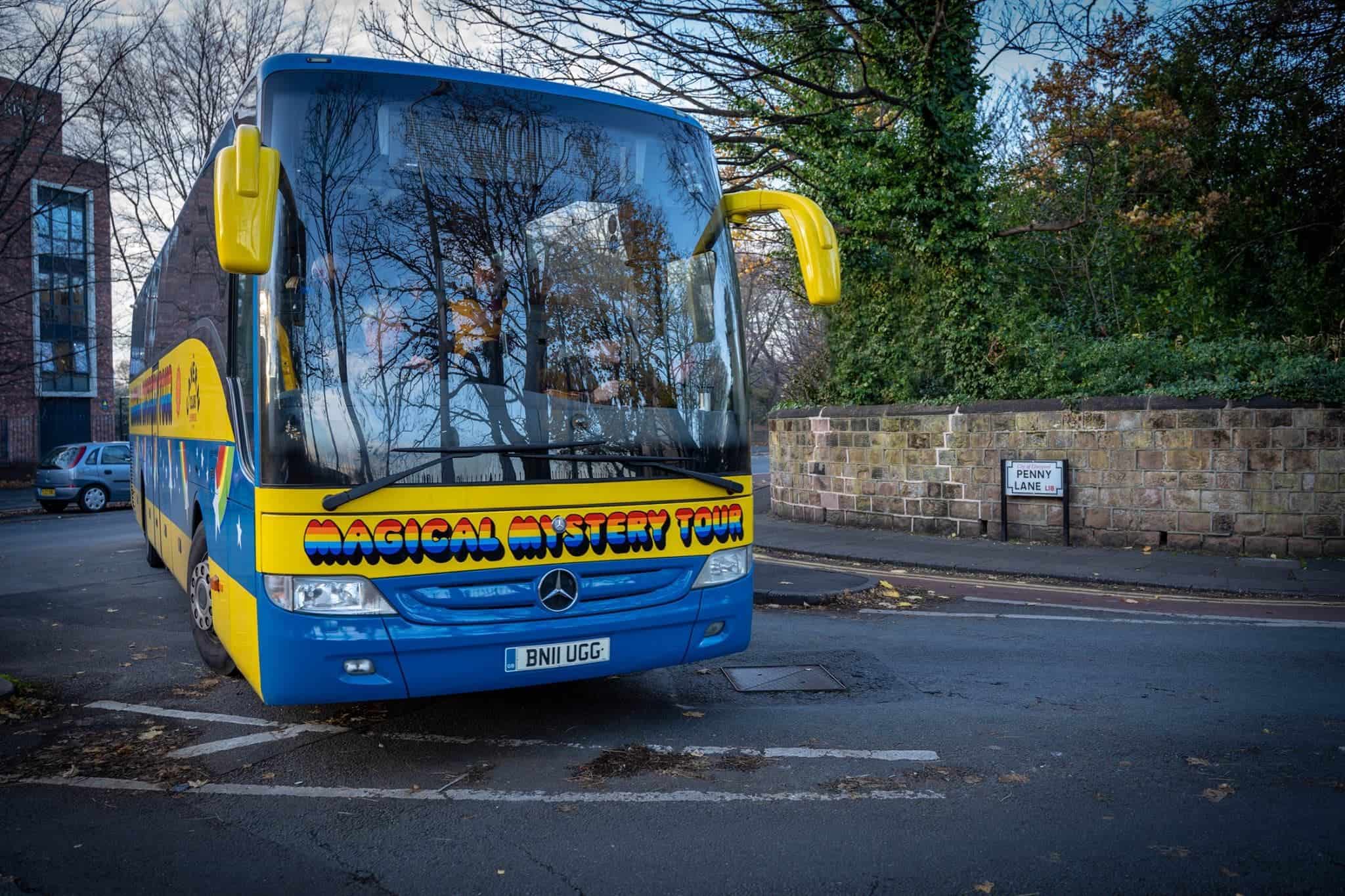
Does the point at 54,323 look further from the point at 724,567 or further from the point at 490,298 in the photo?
the point at 724,567

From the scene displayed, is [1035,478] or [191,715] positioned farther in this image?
[1035,478]

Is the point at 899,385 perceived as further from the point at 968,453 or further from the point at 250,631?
the point at 250,631

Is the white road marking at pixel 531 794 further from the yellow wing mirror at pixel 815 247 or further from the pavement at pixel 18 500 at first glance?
the pavement at pixel 18 500

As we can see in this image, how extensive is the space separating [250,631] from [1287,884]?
4263 mm

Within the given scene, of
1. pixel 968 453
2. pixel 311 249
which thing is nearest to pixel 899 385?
pixel 968 453

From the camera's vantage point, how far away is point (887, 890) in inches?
138

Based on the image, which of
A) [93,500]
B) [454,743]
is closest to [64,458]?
[93,500]

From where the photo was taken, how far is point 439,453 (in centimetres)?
455

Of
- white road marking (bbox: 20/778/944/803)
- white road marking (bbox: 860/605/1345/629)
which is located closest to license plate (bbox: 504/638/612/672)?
white road marking (bbox: 20/778/944/803)

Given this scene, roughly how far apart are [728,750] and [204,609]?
3.59 meters

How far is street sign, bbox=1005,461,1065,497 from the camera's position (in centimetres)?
1324

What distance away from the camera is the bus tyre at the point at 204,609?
6305 millimetres

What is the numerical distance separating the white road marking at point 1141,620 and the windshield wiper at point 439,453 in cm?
503

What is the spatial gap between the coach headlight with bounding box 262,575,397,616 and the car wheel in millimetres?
21732
